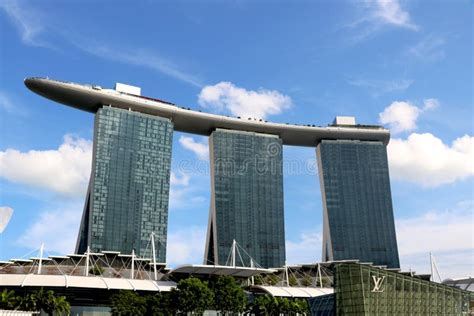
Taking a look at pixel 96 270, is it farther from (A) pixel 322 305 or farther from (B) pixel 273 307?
(A) pixel 322 305

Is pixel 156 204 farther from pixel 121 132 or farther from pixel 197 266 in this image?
pixel 197 266

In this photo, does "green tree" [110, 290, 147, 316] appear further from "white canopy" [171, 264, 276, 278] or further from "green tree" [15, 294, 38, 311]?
"green tree" [15, 294, 38, 311]

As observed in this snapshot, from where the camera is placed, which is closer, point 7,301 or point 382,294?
point 382,294

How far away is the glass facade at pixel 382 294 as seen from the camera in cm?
8212

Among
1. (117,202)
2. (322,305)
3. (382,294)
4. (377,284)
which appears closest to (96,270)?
(117,202)

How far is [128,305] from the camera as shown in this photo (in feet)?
372

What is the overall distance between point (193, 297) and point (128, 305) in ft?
46.0

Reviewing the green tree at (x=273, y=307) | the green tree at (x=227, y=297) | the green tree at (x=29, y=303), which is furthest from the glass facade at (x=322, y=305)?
the green tree at (x=29, y=303)

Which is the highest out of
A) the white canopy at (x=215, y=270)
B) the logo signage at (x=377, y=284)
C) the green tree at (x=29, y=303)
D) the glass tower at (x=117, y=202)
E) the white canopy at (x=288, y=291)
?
the glass tower at (x=117, y=202)

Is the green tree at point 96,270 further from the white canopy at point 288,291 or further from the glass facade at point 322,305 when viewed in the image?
the glass facade at point 322,305

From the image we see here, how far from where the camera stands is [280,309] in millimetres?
118125

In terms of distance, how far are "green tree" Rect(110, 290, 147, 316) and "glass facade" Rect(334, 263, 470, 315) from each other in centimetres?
4593

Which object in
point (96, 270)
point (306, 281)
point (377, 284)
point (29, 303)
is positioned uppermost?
point (96, 270)

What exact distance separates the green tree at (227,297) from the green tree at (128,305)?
15.3m
